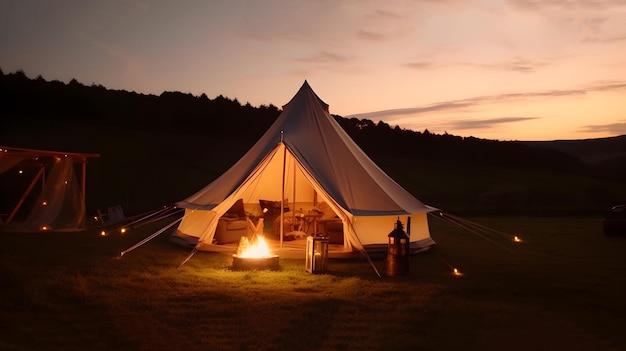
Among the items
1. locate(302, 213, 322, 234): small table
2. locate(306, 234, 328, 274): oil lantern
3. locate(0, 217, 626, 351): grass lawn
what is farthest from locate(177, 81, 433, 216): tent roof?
locate(302, 213, 322, 234): small table

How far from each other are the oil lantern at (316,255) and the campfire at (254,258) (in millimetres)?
480

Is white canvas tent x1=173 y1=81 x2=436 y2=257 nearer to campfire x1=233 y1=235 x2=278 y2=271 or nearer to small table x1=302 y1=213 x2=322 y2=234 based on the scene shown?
campfire x1=233 y1=235 x2=278 y2=271

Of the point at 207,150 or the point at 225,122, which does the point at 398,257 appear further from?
the point at 225,122

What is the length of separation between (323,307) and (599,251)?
23.7ft

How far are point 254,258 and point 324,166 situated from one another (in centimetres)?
235

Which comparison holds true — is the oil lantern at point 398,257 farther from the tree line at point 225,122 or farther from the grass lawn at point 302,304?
the tree line at point 225,122

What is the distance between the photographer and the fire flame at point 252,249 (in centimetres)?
788

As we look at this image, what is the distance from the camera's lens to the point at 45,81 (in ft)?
124

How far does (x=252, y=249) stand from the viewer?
796 centimetres

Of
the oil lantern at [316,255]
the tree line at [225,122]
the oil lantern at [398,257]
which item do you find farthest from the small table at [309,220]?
the tree line at [225,122]

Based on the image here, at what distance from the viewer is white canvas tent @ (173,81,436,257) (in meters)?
8.87

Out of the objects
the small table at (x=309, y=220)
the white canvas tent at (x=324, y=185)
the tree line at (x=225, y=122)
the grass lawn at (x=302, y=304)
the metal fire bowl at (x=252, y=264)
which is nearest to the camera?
the grass lawn at (x=302, y=304)

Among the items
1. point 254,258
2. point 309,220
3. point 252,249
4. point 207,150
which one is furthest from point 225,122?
point 254,258

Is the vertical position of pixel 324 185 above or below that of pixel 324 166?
below
